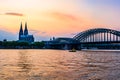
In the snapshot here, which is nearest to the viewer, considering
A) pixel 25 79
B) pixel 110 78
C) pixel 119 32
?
pixel 25 79

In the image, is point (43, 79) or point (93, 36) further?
point (93, 36)

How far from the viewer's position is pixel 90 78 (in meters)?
33.8

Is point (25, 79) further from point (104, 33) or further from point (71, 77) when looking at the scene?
point (104, 33)

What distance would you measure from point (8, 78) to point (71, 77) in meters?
6.68

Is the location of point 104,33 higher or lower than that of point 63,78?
higher

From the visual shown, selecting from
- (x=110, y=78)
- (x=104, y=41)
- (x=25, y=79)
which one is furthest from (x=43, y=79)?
(x=104, y=41)

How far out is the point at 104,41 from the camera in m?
169

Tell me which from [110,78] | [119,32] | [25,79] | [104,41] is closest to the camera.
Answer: [25,79]

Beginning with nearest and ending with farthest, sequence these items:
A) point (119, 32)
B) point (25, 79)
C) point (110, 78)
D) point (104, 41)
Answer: point (25, 79)
point (110, 78)
point (104, 41)
point (119, 32)

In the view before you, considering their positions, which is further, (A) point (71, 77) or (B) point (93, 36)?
(B) point (93, 36)

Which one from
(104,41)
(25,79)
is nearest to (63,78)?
(25,79)

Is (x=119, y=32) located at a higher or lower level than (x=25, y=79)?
higher

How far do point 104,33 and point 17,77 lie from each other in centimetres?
16383

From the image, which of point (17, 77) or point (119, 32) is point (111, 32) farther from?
point (17, 77)
